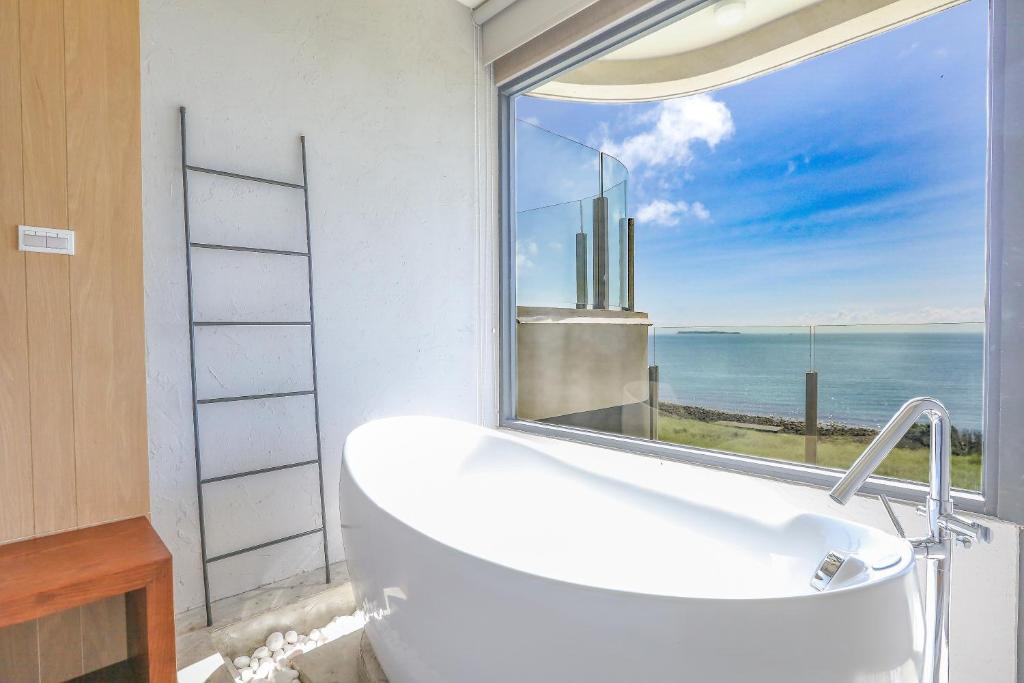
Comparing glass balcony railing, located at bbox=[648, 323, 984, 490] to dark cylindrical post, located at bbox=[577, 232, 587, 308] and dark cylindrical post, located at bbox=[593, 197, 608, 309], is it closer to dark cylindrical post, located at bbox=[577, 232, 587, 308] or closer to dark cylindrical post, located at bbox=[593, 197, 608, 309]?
dark cylindrical post, located at bbox=[593, 197, 608, 309]

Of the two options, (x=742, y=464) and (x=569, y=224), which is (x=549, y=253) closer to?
(x=569, y=224)

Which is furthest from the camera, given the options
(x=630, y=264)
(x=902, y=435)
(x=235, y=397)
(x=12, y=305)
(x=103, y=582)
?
(x=630, y=264)

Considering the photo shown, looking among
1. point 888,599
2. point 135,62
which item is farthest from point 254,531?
point 888,599

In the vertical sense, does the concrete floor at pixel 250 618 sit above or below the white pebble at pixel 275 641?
above

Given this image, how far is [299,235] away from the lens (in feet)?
7.36

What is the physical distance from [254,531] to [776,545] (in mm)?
1849

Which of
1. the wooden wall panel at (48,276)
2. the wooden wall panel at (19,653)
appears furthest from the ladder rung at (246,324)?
the wooden wall panel at (19,653)

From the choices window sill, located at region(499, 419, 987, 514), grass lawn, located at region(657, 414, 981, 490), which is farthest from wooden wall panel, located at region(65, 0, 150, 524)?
grass lawn, located at region(657, 414, 981, 490)

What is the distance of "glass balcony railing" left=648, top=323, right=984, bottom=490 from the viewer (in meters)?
1.60

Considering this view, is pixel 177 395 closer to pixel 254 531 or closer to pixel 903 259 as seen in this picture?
pixel 254 531

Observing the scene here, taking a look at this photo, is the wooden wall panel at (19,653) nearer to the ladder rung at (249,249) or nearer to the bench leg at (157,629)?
the bench leg at (157,629)

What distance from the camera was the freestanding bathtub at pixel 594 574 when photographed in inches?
33.4

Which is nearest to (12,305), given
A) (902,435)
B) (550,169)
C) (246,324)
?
(246,324)

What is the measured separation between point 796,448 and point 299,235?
211 cm
